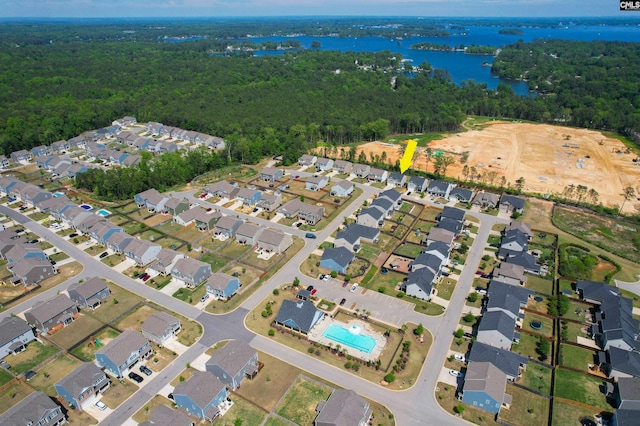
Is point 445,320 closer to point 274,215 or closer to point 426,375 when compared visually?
point 426,375

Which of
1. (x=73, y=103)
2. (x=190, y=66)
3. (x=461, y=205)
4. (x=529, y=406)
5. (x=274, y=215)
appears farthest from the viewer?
(x=190, y=66)

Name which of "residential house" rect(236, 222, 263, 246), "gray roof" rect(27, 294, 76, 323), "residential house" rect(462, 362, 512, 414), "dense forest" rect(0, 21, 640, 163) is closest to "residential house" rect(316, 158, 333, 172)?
"dense forest" rect(0, 21, 640, 163)

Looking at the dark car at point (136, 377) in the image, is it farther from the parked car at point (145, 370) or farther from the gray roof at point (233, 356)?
the gray roof at point (233, 356)

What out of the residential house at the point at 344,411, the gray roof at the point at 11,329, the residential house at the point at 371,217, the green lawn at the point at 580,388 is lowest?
the green lawn at the point at 580,388

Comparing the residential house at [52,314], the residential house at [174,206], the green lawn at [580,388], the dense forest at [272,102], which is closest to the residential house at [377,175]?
the dense forest at [272,102]

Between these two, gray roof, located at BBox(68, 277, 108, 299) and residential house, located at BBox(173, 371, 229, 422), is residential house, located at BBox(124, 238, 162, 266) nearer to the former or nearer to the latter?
gray roof, located at BBox(68, 277, 108, 299)

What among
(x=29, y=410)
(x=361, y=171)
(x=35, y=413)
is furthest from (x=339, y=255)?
(x=29, y=410)

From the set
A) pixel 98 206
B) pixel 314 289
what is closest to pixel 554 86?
pixel 314 289
